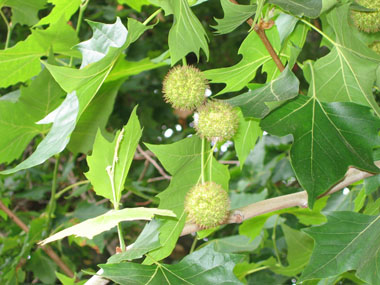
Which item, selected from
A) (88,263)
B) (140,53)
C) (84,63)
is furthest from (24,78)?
(88,263)

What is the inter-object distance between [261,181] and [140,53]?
106cm

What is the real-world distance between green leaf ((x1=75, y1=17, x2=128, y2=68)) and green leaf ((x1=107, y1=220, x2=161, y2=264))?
13.4 inches

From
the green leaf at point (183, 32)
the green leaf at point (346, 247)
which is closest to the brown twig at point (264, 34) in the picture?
the green leaf at point (183, 32)

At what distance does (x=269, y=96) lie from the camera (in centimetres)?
95

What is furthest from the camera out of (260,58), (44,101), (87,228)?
(44,101)

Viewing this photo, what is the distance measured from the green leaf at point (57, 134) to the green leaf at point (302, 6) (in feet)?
1.31

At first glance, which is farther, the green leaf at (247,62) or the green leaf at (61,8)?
the green leaf at (61,8)

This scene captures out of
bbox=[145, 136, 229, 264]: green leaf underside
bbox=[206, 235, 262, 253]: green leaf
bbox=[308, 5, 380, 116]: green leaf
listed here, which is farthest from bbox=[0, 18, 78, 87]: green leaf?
bbox=[206, 235, 262, 253]: green leaf

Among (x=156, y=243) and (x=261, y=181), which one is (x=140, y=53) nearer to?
(x=261, y=181)

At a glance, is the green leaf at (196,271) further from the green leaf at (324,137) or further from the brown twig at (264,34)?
the brown twig at (264,34)

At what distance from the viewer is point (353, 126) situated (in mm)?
971

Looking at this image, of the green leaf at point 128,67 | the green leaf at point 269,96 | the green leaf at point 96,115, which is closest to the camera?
the green leaf at point 269,96

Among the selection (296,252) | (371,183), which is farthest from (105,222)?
(296,252)

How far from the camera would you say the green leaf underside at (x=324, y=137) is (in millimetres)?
940
